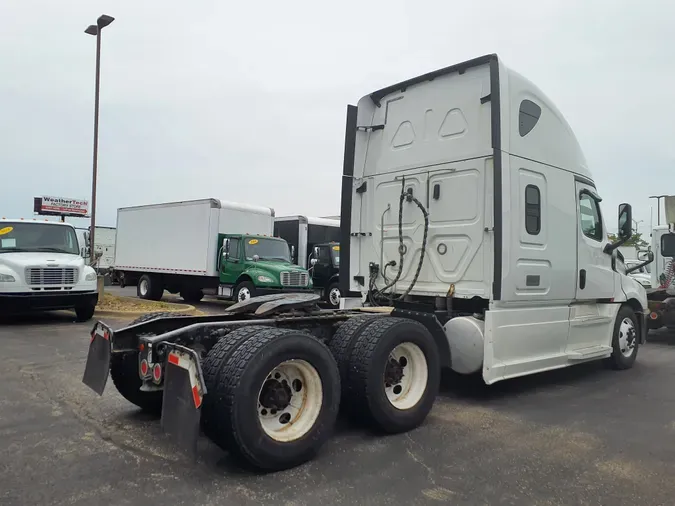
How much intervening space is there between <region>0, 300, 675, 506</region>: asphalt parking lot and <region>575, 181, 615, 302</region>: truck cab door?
1351 millimetres

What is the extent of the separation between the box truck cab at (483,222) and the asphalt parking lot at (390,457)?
69 cm

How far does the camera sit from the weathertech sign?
33.3 m

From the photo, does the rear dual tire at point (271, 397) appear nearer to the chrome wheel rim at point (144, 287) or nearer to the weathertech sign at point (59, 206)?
the chrome wheel rim at point (144, 287)

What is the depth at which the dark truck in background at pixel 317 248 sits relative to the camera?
18.0 meters

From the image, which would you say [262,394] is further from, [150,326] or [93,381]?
[93,381]

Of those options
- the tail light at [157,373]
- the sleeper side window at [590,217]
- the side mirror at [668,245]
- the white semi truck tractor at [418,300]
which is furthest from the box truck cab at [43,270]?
the side mirror at [668,245]

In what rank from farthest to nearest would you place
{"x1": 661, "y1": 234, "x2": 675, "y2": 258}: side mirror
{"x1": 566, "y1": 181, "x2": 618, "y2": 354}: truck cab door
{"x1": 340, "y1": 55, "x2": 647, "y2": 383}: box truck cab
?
{"x1": 661, "y1": 234, "x2": 675, "y2": 258}: side mirror → {"x1": 566, "y1": 181, "x2": 618, "y2": 354}: truck cab door → {"x1": 340, "y1": 55, "x2": 647, "y2": 383}: box truck cab

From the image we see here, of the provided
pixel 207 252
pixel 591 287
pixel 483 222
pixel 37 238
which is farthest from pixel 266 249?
pixel 483 222

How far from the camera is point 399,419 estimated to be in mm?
→ 4488

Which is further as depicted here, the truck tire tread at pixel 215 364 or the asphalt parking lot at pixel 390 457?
the truck tire tread at pixel 215 364

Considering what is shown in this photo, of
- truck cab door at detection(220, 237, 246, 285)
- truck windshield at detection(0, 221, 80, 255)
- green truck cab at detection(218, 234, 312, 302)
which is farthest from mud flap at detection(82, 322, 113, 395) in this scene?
truck cab door at detection(220, 237, 246, 285)

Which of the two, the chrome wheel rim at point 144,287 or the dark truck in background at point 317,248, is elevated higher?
the dark truck in background at point 317,248

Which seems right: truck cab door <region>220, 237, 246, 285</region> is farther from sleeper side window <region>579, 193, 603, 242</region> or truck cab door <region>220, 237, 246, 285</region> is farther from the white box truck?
sleeper side window <region>579, 193, 603, 242</region>

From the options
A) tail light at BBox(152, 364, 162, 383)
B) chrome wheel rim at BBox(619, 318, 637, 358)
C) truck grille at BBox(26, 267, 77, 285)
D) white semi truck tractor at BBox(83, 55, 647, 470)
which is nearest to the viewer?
white semi truck tractor at BBox(83, 55, 647, 470)
